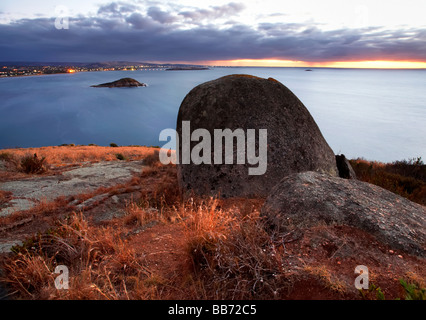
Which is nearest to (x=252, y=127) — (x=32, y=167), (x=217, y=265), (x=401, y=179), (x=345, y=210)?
(x=345, y=210)

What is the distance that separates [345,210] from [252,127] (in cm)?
399

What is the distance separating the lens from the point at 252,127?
24.4 ft

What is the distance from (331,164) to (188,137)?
4.64m

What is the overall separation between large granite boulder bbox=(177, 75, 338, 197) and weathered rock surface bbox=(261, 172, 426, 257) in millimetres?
2180

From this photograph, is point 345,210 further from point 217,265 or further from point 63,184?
point 63,184

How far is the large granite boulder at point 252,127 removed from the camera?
23.2 ft

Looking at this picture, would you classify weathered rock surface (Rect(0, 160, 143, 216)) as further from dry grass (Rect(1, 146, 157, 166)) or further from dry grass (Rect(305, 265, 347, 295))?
dry grass (Rect(305, 265, 347, 295))

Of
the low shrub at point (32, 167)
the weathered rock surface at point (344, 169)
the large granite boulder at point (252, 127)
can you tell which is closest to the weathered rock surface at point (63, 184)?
the low shrub at point (32, 167)

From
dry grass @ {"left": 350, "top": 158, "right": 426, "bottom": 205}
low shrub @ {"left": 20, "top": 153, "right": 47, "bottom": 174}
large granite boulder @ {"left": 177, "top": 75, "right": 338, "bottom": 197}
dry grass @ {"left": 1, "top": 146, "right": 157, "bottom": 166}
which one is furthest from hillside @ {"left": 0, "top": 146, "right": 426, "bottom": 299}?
dry grass @ {"left": 1, "top": 146, "right": 157, "bottom": 166}

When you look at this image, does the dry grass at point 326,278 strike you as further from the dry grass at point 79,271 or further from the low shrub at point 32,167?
the low shrub at point 32,167

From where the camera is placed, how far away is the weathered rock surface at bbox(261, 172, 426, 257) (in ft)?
11.7

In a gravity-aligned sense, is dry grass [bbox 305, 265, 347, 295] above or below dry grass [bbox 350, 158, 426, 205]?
above

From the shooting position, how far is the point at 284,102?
804 centimetres
